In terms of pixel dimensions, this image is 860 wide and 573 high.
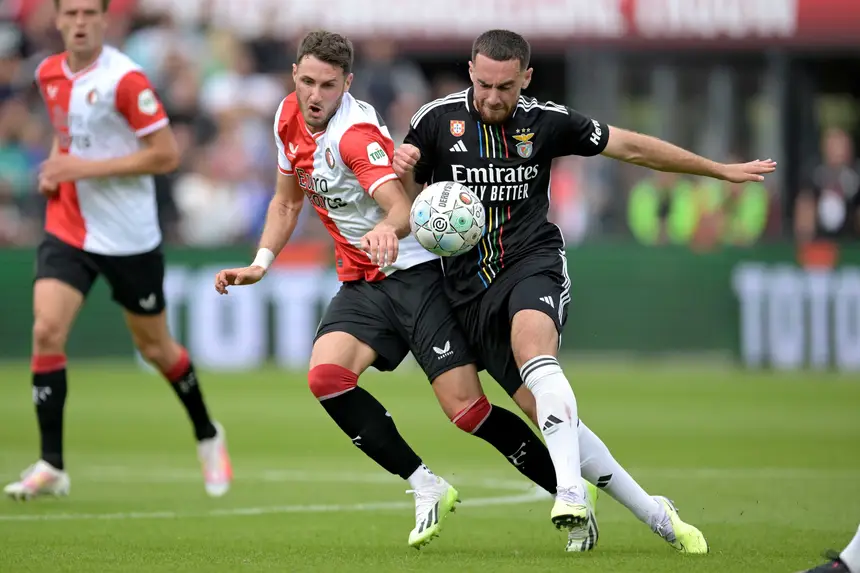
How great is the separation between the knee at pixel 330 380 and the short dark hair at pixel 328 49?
1.46 m

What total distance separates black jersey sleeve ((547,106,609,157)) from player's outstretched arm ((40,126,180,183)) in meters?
3.10

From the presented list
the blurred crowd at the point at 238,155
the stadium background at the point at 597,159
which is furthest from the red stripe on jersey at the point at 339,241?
the blurred crowd at the point at 238,155

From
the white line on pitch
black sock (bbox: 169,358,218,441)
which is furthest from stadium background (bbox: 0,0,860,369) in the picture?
the white line on pitch

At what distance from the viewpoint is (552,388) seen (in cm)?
679

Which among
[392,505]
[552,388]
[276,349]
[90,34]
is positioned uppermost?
[90,34]

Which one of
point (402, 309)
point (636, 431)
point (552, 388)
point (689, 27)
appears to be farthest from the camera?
point (689, 27)

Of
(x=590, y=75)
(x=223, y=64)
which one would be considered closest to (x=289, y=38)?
(x=223, y=64)

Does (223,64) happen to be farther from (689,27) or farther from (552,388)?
(552,388)

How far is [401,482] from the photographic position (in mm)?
10602

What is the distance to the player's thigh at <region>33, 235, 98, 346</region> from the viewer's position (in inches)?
361

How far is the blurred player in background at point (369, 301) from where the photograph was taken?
7.25 metres

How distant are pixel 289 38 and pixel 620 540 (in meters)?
15.5

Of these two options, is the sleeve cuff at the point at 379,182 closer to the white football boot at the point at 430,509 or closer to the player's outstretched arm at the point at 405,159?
the player's outstretched arm at the point at 405,159

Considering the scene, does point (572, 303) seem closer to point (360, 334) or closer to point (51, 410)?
point (51, 410)
